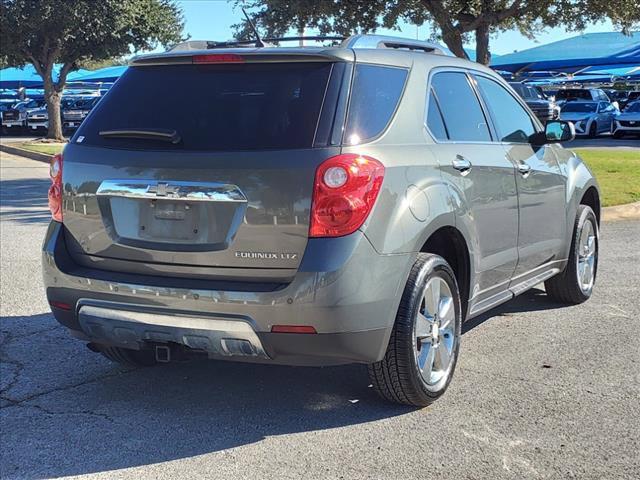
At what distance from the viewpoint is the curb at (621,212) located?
10820 mm

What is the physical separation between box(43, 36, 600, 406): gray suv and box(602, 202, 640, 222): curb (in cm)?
669

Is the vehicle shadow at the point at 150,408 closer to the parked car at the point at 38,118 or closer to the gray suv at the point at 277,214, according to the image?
the gray suv at the point at 277,214

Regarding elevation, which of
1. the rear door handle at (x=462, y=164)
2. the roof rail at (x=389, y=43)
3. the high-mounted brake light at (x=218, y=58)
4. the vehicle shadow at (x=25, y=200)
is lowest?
the vehicle shadow at (x=25, y=200)

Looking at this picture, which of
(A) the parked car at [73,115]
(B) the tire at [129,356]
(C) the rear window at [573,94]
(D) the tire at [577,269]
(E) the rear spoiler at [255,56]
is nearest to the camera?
(E) the rear spoiler at [255,56]

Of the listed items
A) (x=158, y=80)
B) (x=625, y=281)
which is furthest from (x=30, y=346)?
(x=625, y=281)

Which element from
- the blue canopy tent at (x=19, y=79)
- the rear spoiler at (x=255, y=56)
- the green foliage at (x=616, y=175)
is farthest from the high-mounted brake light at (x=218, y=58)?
the blue canopy tent at (x=19, y=79)

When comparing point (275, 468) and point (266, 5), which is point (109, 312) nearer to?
point (275, 468)

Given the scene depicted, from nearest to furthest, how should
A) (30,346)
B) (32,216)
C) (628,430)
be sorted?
(628,430) < (30,346) < (32,216)

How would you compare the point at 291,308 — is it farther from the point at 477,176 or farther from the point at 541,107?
the point at 541,107

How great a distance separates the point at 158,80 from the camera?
4324mm

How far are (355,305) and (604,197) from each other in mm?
8943

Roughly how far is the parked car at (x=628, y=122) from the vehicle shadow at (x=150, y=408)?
27.1m

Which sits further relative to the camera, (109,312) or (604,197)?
(604,197)

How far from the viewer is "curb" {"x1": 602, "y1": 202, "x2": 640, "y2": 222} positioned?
35.5 ft
